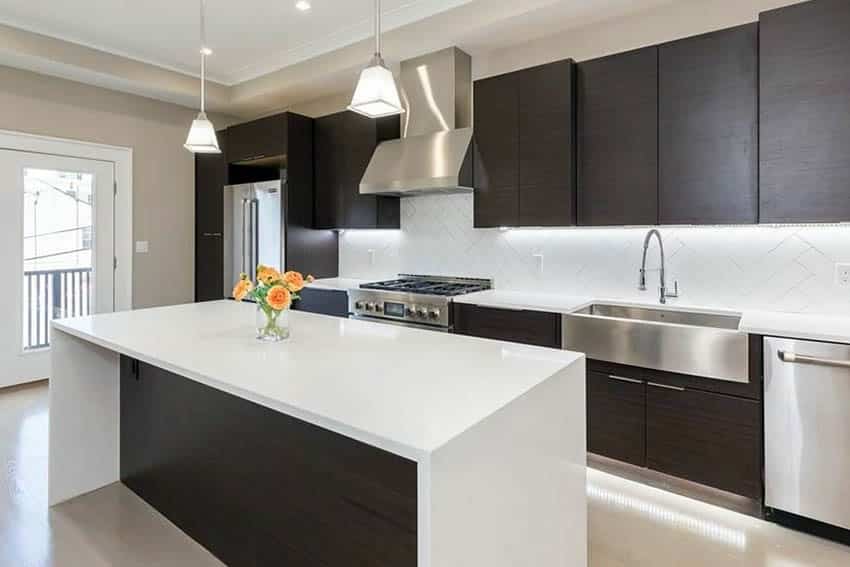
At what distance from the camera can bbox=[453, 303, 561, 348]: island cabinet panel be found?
287cm

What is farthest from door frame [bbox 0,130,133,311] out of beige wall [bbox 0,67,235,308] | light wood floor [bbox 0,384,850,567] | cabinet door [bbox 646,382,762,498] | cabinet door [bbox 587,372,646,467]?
cabinet door [bbox 646,382,762,498]

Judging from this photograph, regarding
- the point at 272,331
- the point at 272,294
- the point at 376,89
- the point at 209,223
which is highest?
the point at 376,89

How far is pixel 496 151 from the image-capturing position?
10.9ft

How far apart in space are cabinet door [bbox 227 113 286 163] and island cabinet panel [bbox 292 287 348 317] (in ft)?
4.25

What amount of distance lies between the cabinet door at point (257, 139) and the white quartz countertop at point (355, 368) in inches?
93.1

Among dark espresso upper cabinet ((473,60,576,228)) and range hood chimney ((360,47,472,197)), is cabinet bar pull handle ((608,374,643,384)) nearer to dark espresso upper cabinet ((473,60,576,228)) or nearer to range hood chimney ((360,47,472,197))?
dark espresso upper cabinet ((473,60,576,228))

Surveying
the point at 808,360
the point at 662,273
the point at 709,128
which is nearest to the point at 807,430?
the point at 808,360

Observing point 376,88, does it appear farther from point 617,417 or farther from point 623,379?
point 617,417

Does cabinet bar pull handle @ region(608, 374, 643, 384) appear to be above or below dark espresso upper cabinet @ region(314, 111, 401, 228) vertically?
below

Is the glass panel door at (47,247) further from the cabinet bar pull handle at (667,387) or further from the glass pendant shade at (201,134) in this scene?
the cabinet bar pull handle at (667,387)

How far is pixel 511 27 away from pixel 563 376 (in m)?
2.65

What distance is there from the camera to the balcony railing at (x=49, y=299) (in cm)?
432

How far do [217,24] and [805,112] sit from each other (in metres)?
3.85

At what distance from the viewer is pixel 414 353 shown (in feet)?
5.91
